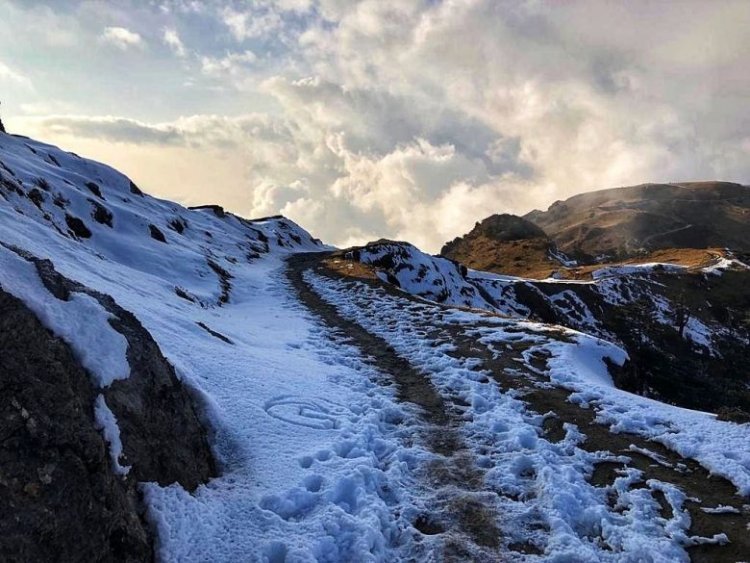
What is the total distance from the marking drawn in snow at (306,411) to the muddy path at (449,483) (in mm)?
2010

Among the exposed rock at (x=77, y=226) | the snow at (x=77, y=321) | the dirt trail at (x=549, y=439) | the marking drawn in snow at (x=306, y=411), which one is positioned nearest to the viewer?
the snow at (x=77, y=321)

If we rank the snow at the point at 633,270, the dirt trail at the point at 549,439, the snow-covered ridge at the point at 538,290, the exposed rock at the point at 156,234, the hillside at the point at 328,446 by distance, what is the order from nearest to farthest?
the hillside at the point at 328,446
the dirt trail at the point at 549,439
the exposed rock at the point at 156,234
the snow-covered ridge at the point at 538,290
the snow at the point at 633,270

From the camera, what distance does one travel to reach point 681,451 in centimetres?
916

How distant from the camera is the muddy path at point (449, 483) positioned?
22.4 feet

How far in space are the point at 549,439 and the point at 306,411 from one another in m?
5.33

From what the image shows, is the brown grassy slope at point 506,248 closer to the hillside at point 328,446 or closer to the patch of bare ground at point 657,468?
the hillside at point 328,446

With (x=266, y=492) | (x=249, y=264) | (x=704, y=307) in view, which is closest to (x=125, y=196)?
(x=249, y=264)

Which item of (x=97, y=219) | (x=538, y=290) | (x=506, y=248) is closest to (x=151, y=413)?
(x=97, y=219)

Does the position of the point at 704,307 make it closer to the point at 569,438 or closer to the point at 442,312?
the point at 442,312

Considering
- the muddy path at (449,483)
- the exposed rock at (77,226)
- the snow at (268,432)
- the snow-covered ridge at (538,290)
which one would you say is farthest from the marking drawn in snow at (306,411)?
the snow-covered ridge at (538,290)

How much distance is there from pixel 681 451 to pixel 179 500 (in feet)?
30.1

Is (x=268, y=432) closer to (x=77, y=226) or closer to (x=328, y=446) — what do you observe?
(x=328, y=446)

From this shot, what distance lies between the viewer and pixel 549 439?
995 cm

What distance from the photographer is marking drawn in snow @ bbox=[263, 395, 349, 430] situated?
9.95 m
